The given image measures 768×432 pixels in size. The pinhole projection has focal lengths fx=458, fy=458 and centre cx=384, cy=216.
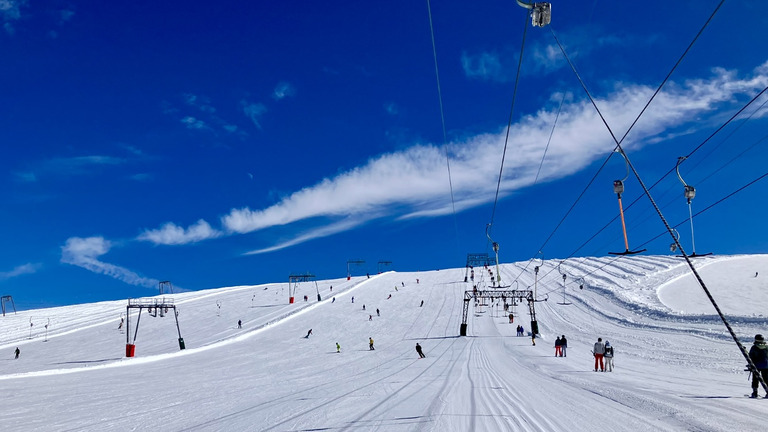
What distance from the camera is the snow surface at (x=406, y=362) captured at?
33.8ft

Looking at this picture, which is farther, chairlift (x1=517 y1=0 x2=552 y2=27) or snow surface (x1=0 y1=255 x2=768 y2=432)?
snow surface (x1=0 y1=255 x2=768 y2=432)

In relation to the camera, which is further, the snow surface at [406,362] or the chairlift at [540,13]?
the snow surface at [406,362]

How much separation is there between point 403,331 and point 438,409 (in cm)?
4011

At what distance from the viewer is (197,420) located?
11.7 m

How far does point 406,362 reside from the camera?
2755 centimetres

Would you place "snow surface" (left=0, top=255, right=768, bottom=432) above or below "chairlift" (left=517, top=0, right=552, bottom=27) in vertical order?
below

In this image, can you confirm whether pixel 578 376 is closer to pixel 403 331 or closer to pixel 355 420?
pixel 355 420

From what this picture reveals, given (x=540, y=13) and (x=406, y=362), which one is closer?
(x=540, y=13)

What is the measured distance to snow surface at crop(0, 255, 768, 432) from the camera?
10312 mm

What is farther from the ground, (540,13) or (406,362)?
(540,13)

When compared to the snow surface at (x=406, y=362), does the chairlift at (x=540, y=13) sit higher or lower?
higher

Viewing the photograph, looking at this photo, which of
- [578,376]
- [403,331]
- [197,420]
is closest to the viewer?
[197,420]

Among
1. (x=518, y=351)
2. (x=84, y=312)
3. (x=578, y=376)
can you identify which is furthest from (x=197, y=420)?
(x=84, y=312)

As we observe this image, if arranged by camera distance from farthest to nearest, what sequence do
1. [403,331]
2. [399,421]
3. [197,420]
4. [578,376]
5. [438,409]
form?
[403,331] < [578,376] < [197,420] < [438,409] < [399,421]
